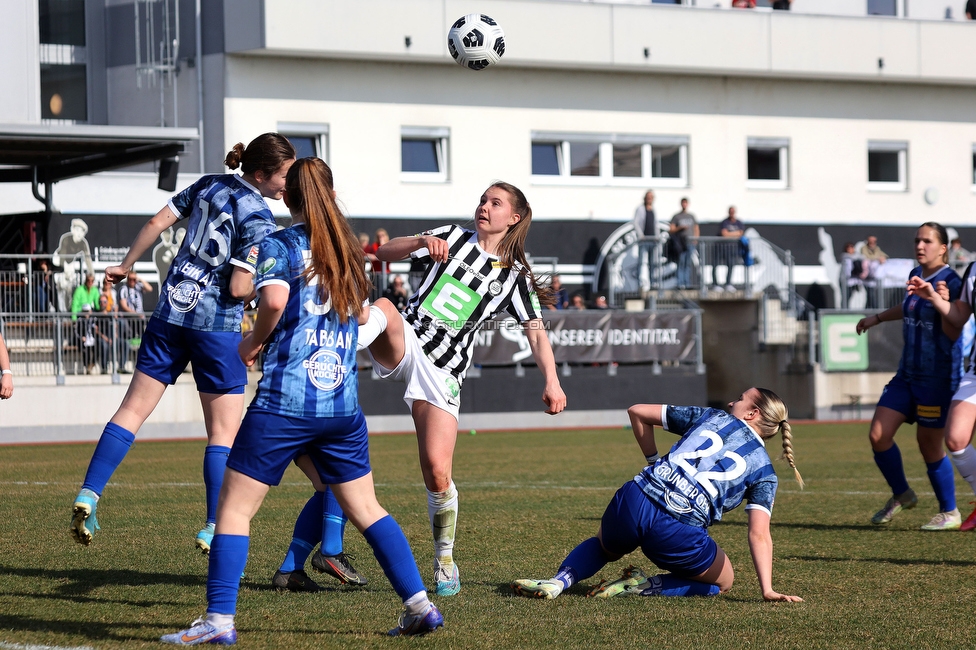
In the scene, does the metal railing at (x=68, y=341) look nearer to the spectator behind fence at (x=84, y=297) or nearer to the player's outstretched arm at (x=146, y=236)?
the spectator behind fence at (x=84, y=297)

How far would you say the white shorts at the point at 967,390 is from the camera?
27.8 ft

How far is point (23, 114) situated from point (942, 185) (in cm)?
2315

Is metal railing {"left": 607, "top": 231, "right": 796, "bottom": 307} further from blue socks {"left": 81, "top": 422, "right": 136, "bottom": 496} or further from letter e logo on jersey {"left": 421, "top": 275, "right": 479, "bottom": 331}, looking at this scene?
blue socks {"left": 81, "top": 422, "right": 136, "bottom": 496}

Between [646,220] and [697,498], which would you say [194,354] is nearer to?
[697,498]

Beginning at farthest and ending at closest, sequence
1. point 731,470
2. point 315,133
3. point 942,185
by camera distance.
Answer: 1. point 942,185
2. point 315,133
3. point 731,470

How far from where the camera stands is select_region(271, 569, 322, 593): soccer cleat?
6105 mm

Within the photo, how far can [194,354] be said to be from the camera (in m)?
6.46

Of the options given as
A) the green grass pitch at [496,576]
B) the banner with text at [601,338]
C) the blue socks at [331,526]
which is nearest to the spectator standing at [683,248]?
the banner with text at [601,338]

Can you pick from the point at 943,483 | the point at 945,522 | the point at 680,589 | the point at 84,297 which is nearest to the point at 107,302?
the point at 84,297

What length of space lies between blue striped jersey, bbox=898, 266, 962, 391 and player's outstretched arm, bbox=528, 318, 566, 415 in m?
3.70

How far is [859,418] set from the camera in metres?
25.6

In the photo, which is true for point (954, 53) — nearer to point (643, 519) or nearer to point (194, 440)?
Result: point (194, 440)

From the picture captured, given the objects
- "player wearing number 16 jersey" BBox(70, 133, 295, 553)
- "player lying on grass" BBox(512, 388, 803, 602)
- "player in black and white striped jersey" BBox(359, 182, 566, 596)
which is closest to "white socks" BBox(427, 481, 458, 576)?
"player in black and white striped jersey" BBox(359, 182, 566, 596)

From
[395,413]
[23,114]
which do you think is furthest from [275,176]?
[23,114]
